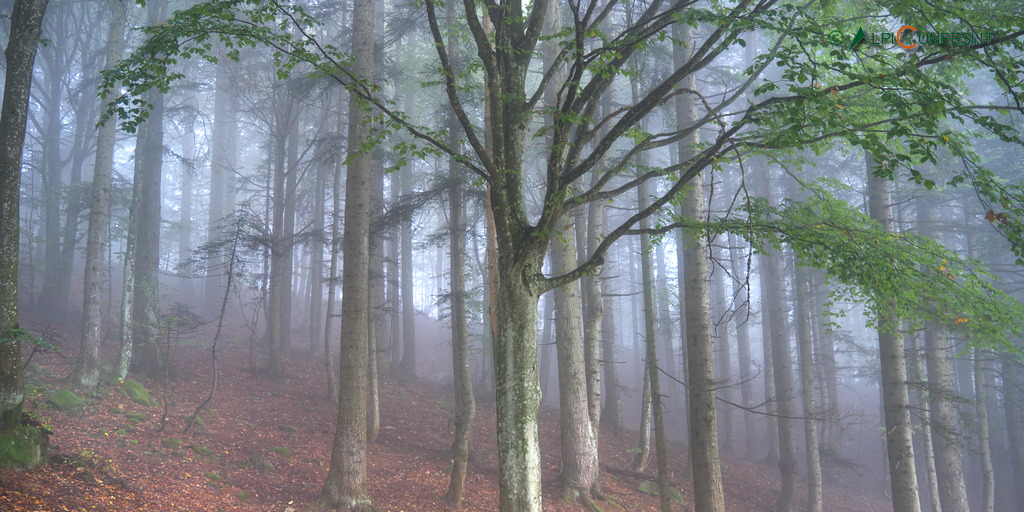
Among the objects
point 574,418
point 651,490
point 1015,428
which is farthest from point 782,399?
point 1015,428

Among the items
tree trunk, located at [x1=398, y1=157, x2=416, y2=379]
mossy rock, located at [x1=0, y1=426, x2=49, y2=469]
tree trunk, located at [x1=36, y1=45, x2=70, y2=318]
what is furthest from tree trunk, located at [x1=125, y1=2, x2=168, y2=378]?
tree trunk, located at [x1=398, y1=157, x2=416, y2=379]

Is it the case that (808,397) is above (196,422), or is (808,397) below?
below

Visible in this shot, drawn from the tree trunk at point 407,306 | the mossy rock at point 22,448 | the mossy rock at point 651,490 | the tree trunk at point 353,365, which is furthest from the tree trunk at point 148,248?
the mossy rock at point 651,490

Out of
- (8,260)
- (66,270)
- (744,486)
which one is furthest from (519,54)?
(66,270)

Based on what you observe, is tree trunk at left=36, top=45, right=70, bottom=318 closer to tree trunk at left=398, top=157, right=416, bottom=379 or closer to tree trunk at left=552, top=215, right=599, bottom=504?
tree trunk at left=398, top=157, right=416, bottom=379

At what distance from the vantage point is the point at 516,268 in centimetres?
504

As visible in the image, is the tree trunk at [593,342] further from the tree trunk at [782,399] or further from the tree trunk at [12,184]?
the tree trunk at [12,184]

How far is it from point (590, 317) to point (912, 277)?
590cm

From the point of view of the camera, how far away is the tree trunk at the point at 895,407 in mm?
8883

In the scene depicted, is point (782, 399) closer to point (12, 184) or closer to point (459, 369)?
point (459, 369)

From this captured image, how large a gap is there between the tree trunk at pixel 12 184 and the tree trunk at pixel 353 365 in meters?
3.86

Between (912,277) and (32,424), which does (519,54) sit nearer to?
(912,277)

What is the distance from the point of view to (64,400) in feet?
31.4

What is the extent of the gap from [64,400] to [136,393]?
1943 mm
